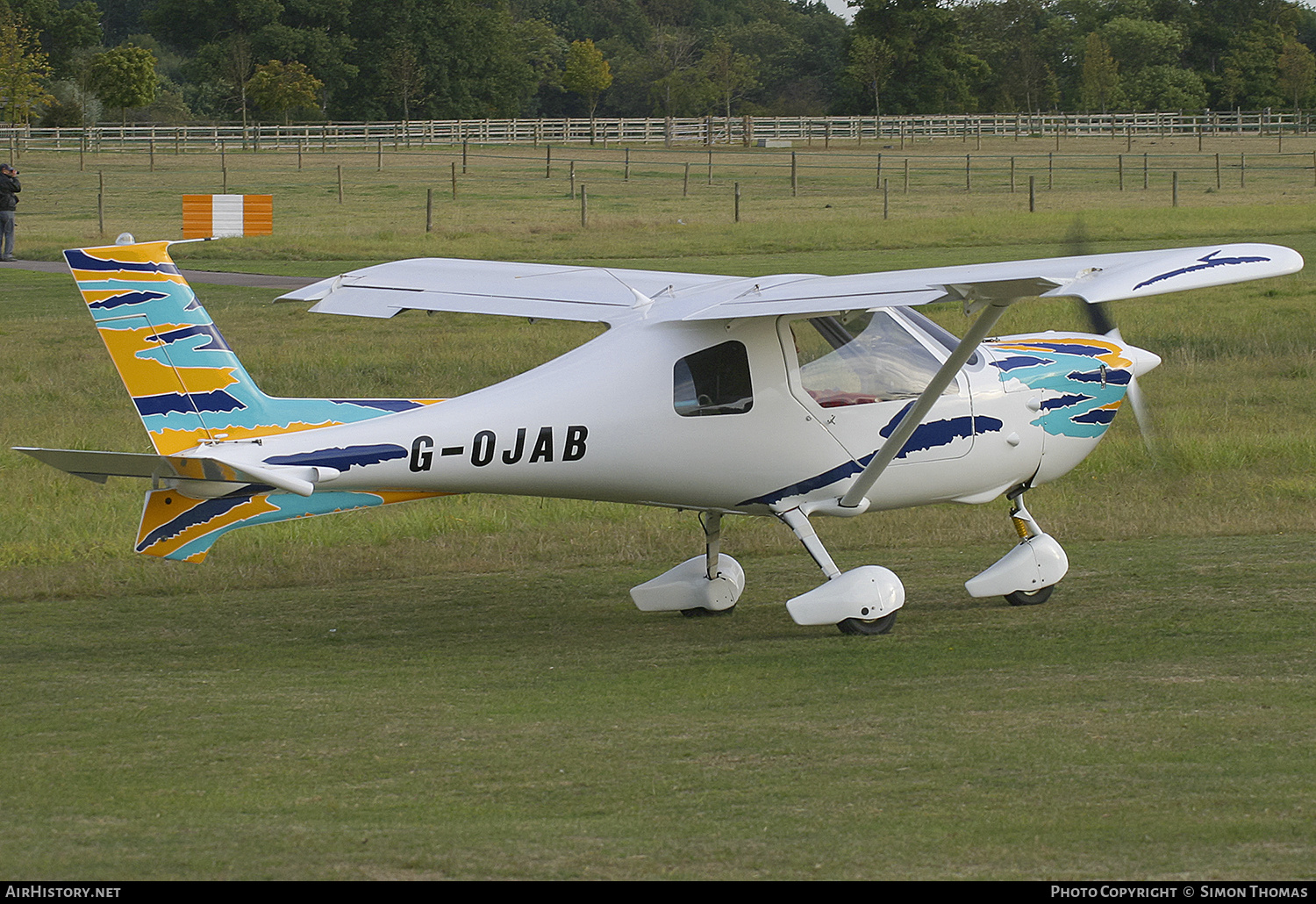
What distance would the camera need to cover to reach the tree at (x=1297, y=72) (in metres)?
116

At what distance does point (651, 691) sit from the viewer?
8820 mm

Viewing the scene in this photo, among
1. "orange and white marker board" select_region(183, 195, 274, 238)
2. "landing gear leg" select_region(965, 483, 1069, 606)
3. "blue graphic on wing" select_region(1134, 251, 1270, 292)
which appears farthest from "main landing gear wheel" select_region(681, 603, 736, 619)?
"orange and white marker board" select_region(183, 195, 274, 238)

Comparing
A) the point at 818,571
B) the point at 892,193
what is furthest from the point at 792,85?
the point at 818,571

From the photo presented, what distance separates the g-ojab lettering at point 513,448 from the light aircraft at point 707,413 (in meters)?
0.01

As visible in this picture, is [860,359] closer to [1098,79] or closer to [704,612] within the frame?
[704,612]

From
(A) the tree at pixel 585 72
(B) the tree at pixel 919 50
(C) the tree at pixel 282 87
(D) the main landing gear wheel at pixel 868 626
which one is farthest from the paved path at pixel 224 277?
(B) the tree at pixel 919 50

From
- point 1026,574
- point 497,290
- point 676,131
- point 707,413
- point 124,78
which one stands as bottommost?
point 1026,574

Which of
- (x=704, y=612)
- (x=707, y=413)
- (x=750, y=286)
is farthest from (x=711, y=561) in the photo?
(x=750, y=286)

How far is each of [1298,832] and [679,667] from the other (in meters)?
4.39

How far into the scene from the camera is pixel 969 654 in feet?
31.1

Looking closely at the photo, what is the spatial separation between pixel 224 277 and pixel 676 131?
70.0 meters

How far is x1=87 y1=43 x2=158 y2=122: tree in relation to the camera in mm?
91125

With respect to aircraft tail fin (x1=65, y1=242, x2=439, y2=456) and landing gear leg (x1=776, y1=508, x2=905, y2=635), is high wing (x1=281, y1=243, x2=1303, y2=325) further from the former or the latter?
landing gear leg (x1=776, y1=508, x2=905, y2=635)

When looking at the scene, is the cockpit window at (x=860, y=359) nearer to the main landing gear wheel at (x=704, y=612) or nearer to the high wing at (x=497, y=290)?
the high wing at (x=497, y=290)
